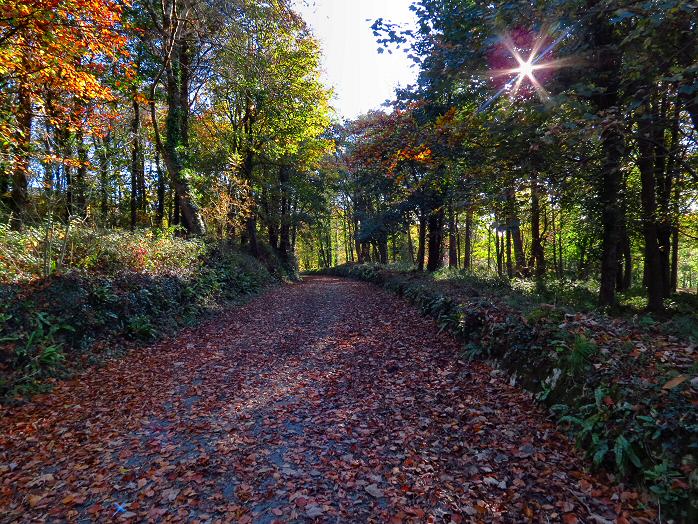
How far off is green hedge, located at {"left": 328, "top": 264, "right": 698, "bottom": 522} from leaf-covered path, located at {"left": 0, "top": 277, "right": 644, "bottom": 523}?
299 millimetres

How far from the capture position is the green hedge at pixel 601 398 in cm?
295

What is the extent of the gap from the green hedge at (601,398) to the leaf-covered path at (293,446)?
0.98 feet

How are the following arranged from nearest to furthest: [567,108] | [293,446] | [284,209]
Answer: [293,446], [567,108], [284,209]

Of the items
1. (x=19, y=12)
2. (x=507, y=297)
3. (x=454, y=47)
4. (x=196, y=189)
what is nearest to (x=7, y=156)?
(x=19, y=12)

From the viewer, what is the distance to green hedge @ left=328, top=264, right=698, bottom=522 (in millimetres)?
2947

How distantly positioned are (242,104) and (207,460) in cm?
1869

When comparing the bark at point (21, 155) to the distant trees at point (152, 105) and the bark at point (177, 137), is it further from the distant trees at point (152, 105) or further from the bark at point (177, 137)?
the bark at point (177, 137)

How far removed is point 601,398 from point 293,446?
3.53m

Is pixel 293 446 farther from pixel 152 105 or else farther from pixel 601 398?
pixel 152 105

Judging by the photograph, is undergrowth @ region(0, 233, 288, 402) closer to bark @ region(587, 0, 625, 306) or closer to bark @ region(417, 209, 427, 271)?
bark @ region(587, 0, 625, 306)

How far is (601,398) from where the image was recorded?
3.81 meters

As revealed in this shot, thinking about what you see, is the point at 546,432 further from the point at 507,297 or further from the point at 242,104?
the point at 242,104

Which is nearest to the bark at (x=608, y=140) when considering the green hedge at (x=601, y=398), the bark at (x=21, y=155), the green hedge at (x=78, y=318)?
the green hedge at (x=601, y=398)

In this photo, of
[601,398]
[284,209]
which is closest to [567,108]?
[601,398]
